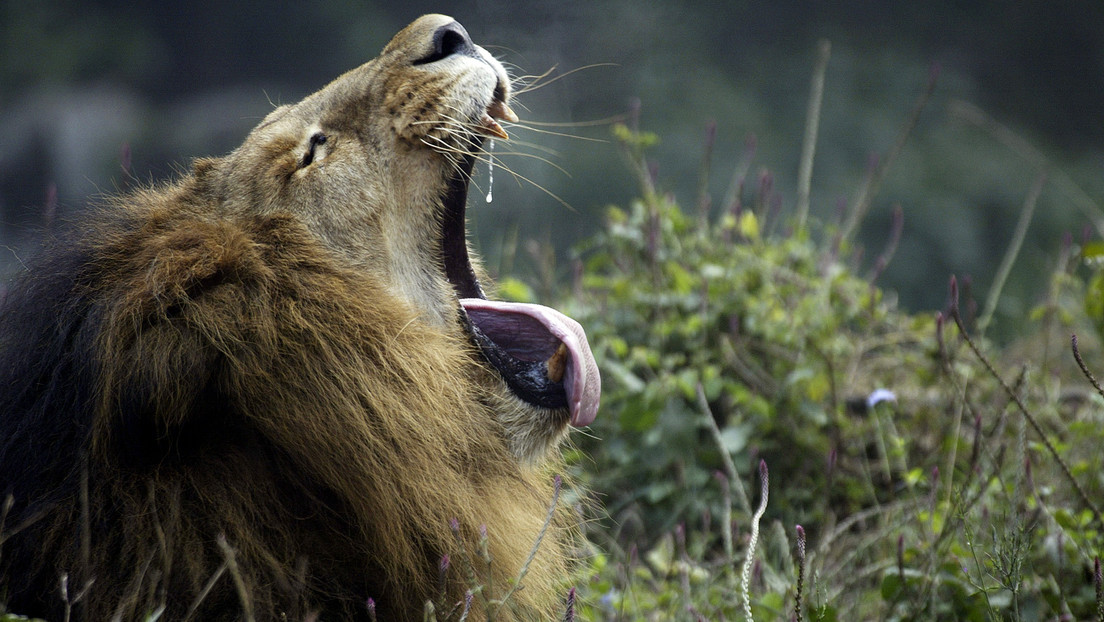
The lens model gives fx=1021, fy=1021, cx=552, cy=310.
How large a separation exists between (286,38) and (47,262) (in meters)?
5.55

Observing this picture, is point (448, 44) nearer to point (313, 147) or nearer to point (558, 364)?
point (313, 147)

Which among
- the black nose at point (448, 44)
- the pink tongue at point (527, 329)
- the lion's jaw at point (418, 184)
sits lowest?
the pink tongue at point (527, 329)

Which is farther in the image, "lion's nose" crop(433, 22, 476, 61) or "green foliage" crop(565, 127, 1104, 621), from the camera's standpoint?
"green foliage" crop(565, 127, 1104, 621)

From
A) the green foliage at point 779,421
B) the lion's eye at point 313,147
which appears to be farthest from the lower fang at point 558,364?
the lion's eye at point 313,147

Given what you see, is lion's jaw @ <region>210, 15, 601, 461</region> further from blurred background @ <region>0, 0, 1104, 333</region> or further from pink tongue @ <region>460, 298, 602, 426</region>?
blurred background @ <region>0, 0, 1104, 333</region>

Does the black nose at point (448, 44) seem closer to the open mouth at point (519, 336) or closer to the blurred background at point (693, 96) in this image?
the open mouth at point (519, 336)

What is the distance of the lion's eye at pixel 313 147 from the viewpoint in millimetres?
2213

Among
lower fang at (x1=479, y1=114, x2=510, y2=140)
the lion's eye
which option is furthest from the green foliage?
the lion's eye

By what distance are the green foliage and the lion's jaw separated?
50 cm

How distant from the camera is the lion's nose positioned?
2275 mm

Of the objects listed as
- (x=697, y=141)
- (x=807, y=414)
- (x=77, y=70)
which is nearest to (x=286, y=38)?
(x=77, y=70)

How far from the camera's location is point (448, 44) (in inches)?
90.6

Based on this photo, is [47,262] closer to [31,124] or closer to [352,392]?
[352,392]

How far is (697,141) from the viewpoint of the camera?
292 inches
